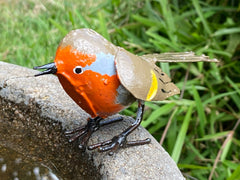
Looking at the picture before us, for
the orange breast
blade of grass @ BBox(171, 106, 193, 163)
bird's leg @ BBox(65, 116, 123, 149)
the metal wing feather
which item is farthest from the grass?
the orange breast

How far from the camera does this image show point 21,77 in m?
1.13

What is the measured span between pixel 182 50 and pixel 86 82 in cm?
103

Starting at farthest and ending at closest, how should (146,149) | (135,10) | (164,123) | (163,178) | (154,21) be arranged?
Result: 1. (135,10)
2. (154,21)
3. (164,123)
4. (146,149)
5. (163,178)

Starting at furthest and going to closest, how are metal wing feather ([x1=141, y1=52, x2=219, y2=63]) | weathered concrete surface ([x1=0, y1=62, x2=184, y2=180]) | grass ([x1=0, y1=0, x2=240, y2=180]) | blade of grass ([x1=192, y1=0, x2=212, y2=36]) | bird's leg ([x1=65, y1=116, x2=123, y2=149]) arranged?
blade of grass ([x1=192, y1=0, x2=212, y2=36]) < grass ([x1=0, y1=0, x2=240, y2=180]) < metal wing feather ([x1=141, y1=52, x2=219, y2=63]) < bird's leg ([x1=65, y1=116, x2=123, y2=149]) < weathered concrete surface ([x1=0, y1=62, x2=184, y2=180])

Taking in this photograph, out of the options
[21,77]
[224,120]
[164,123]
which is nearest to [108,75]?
[21,77]

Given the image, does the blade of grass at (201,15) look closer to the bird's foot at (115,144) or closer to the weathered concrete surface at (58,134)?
the weathered concrete surface at (58,134)

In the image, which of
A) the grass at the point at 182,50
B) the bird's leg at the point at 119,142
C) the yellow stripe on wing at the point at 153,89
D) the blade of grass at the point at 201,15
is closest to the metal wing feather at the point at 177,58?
the yellow stripe on wing at the point at 153,89

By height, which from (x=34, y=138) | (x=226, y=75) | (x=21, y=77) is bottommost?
(x=226, y=75)

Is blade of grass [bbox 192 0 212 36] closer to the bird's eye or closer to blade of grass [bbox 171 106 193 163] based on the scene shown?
blade of grass [bbox 171 106 193 163]

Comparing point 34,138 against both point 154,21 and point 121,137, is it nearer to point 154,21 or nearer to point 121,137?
point 121,137

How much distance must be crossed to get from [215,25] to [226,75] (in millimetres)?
319

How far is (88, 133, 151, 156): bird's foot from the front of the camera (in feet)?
2.84

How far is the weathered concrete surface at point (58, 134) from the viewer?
2.71 ft

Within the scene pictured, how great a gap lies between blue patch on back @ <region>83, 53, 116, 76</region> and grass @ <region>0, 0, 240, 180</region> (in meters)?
0.63
